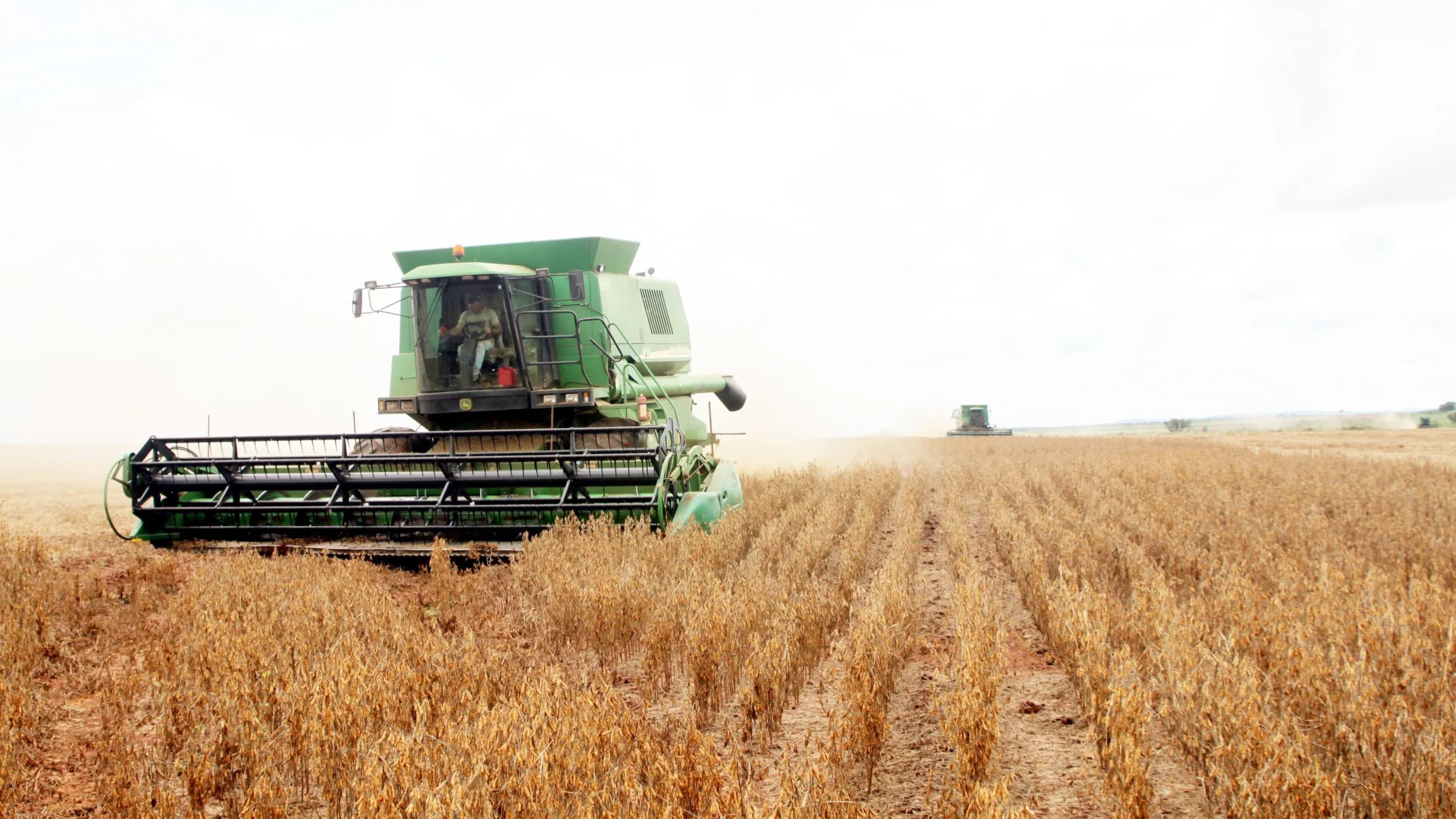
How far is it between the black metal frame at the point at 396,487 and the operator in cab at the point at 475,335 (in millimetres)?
658

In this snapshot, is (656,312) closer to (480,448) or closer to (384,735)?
(480,448)

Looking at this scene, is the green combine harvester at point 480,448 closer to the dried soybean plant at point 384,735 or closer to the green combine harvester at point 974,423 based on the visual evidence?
the dried soybean plant at point 384,735

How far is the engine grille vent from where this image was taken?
1131 cm

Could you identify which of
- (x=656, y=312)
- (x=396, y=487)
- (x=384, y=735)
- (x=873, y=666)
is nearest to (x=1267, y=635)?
(x=873, y=666)

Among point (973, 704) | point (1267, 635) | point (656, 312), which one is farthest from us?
point (656, 312)

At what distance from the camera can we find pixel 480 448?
31.7ft

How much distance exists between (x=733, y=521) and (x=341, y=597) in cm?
364

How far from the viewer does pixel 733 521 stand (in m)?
8.61

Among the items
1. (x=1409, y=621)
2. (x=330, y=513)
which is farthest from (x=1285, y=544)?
→ (x=330, y=513)

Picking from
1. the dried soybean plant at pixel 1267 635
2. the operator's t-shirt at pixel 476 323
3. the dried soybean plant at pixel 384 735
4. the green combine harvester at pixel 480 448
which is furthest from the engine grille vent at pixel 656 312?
the dried soybean plant at pixel 384 735

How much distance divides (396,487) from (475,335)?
171 cm

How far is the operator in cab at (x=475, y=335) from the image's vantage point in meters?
9.34

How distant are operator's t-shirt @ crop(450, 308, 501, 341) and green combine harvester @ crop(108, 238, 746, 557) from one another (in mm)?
13

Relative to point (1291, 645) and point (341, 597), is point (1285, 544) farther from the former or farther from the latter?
point (341, 597)
